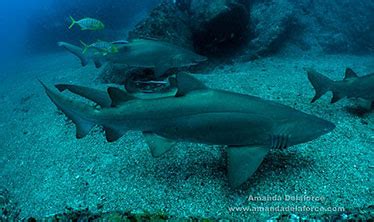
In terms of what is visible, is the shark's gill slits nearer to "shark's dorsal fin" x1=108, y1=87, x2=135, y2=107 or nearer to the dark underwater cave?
"shark's dorsal fin" x1=108, y1=87, x2=135, y2=107

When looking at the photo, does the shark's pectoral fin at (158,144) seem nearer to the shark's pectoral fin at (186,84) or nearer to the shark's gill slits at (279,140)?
the shark's pectoral fin at (186,84)

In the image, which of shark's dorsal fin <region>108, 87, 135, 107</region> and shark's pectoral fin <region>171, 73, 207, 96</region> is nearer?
shark's pectoral fin <region>171, 73, 207, 96</region>

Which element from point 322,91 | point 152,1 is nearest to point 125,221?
point 322,91

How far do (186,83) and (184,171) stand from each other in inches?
48.1

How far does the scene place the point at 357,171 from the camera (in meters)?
3.10

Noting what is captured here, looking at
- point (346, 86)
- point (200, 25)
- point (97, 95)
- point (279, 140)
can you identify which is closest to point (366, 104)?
point (346, 86)

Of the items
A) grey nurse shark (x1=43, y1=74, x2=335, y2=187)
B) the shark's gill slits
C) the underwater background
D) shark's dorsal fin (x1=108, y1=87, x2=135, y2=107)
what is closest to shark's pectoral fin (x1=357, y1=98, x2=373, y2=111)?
the underwater background

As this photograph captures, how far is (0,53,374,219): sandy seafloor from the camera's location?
2.84 m

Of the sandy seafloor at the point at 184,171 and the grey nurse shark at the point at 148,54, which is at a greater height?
the grey nurse shark at the point at 148,54

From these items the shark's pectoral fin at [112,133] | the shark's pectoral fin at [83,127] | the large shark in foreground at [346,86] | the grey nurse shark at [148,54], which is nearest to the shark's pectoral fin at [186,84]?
the shark's pectoral fin at [112,133]

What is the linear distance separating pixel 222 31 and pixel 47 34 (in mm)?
21436

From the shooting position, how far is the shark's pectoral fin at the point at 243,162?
8.74ft

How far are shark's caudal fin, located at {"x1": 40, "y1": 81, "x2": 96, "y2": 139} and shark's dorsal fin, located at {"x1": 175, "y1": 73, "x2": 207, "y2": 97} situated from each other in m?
1.20

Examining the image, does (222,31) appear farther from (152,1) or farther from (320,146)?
(152,1)
